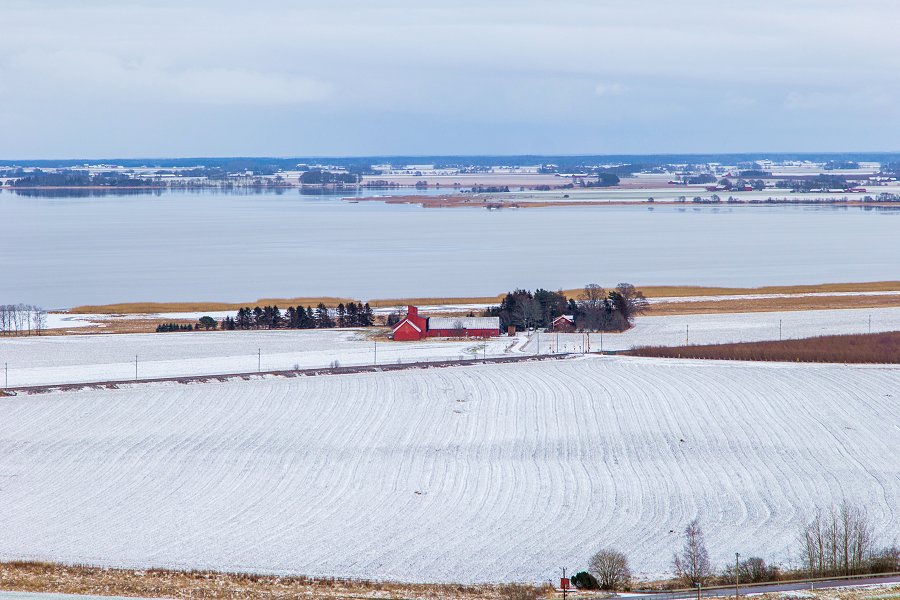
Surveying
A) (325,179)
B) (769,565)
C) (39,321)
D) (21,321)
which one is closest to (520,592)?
(769,565)

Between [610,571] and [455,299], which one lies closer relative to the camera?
[610,571]

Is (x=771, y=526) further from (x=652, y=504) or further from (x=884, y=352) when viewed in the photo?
(x=884, y=352)

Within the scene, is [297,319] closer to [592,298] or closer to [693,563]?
[592,298]

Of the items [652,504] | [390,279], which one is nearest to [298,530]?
[652,504]

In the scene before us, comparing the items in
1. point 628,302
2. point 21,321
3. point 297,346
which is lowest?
point 297,346

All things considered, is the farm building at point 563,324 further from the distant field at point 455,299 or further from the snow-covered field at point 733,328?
the distant field at point 455,299

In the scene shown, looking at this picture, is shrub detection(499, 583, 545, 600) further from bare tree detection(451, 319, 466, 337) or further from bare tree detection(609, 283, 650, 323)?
bare tree detection(609, 283, 650, 323)

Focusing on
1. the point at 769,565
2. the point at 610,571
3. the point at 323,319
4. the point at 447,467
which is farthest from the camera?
the point at 323,319
